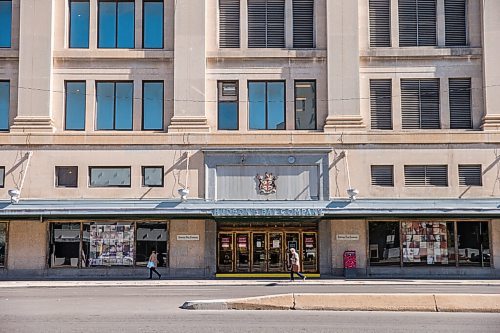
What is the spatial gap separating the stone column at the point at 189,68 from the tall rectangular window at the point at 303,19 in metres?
4.73

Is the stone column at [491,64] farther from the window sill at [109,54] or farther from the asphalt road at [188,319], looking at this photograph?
the asphalt road at [188,319]

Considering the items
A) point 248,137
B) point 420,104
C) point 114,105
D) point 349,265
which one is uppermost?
point 114,105

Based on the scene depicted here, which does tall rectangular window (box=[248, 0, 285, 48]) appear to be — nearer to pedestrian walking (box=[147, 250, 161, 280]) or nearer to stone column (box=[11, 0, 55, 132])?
stone column (box=[11, 0, 55, 132])

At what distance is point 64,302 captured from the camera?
19.6m

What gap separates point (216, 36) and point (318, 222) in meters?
10.8

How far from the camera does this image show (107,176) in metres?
33.2

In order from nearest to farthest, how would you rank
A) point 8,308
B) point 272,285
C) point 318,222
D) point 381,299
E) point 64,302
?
point 381,299, point 8,308, point 64,302, point 272,285, point 318,222

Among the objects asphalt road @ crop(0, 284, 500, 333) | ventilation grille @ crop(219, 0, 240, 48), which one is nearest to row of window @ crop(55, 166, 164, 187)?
ventilation grille @ crop(219, 0, 240, 48)

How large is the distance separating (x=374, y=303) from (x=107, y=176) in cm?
2000

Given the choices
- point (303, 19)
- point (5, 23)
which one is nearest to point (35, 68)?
point (5, 23)

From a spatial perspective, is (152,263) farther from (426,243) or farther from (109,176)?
(426,243)

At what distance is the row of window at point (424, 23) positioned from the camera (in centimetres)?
3450

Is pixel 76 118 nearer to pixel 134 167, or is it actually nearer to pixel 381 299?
pixel 134 167

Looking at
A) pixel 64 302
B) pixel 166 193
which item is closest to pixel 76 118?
pixel 166 193
